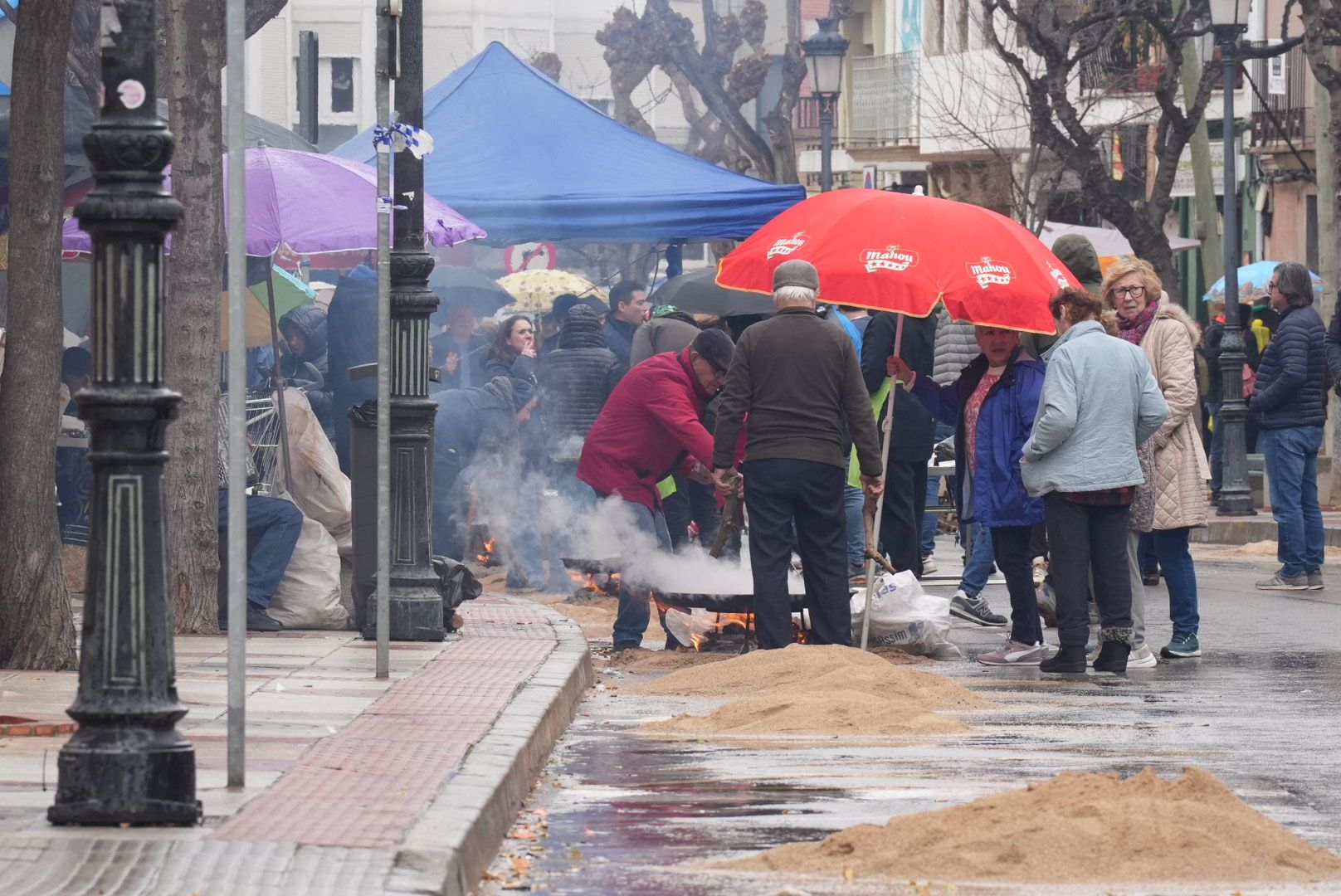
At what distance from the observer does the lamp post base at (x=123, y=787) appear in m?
5.88

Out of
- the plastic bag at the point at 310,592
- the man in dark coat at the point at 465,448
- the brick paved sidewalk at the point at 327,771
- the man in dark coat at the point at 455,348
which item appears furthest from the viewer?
the man in dark coat at the point at 455,348

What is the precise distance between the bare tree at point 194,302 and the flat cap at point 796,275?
2796mm

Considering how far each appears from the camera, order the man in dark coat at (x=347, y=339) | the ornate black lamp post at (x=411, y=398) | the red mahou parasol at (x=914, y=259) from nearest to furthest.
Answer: the red mahou parasol at (x=914, y=259) < the ornate black lamp post at (x=411, y=398) < the man in dark coat at (x=347, y=339)

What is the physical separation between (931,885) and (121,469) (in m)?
2.28

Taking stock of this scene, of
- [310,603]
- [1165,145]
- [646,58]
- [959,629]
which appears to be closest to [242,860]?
[310,603]

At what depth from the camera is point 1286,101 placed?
136 ft

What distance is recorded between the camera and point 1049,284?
11508 mm

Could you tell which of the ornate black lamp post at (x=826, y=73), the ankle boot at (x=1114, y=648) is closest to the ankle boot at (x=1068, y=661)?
the ankle boot at (x=1114, y=648)

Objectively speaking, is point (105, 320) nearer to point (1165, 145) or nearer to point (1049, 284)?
point (1049, 284)

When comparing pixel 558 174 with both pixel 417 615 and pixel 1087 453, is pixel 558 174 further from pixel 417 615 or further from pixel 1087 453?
pixel 1087 453

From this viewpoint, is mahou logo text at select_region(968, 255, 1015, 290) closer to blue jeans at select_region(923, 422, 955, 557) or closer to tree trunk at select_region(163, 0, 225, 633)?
tree trunk at select_region(163, 0, 225, 633)

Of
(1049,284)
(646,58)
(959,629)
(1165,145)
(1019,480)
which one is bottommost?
(959,629)

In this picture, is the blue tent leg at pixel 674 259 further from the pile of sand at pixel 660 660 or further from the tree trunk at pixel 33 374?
the tree trunk at pixel 33 374

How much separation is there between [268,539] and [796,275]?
3107mm
